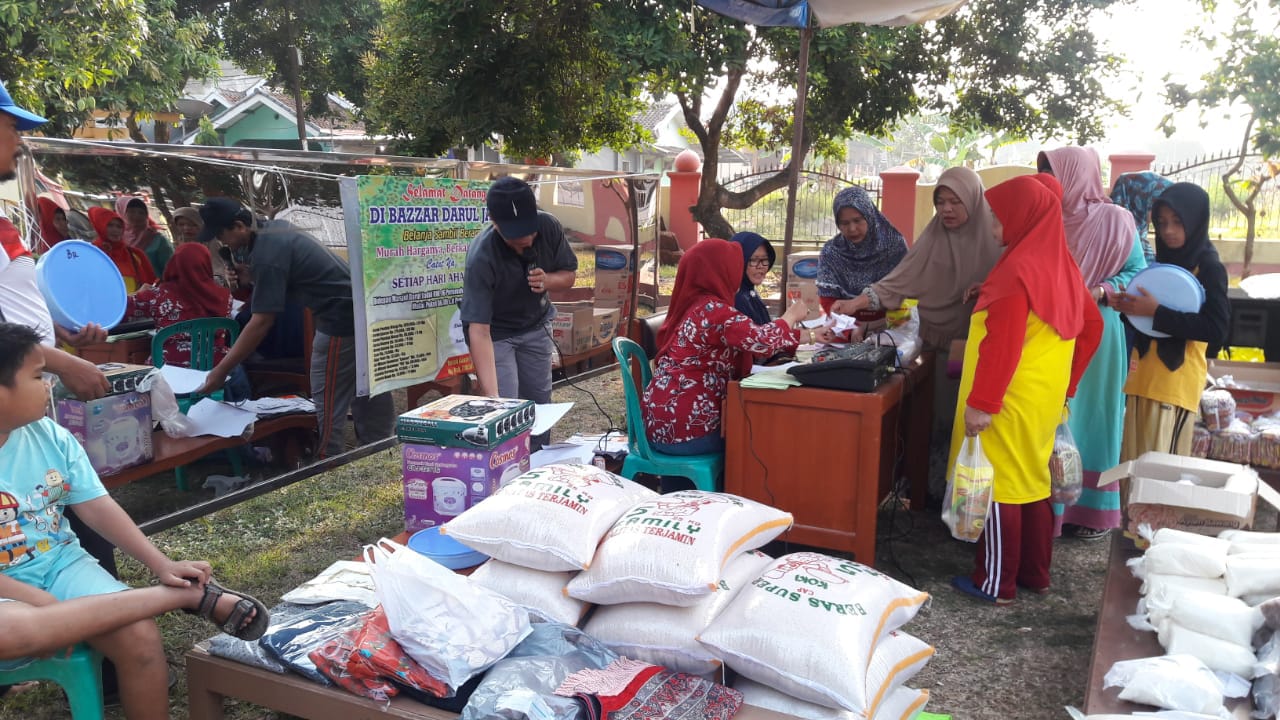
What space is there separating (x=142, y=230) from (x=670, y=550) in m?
2.84

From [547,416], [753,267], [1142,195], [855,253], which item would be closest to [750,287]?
[753,267]

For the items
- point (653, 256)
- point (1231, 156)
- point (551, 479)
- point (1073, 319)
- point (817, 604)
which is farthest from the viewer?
point (1231, 156)

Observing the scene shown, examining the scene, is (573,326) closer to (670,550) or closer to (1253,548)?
(670,550)

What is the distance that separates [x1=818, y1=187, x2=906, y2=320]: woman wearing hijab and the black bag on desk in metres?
0.72

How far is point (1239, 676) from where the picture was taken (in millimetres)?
2059

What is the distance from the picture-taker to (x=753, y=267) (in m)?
4.02

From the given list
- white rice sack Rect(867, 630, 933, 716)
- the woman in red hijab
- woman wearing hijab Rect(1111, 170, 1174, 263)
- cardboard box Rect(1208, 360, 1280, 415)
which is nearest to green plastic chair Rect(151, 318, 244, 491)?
the woman in red hijab

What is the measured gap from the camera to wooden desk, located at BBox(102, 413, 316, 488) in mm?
3664

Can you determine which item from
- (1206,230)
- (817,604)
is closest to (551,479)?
(817,604)

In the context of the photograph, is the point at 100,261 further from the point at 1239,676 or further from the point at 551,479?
the point at 1239,676

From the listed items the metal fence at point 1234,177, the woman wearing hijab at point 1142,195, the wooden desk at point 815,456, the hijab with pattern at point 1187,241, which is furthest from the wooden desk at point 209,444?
the metal fence at point 1234,177

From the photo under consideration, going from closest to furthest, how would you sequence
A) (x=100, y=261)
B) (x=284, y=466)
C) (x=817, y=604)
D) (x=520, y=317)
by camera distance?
(x=817, y=604), (x=100, y=261), (x=520, y=317), (x=284, y=466)

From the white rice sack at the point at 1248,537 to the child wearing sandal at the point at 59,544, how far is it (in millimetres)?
2811

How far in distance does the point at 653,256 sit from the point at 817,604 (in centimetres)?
606
